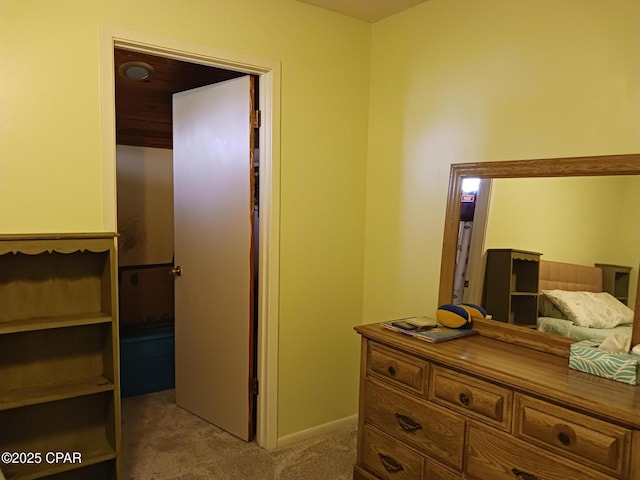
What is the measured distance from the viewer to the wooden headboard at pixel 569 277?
1908 millimetres

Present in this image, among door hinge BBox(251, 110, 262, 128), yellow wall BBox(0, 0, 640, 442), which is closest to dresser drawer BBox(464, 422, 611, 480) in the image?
yellow wall BBox(0, 0, 640, 442)

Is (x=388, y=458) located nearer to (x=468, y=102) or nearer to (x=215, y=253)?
(x=215, y=253)

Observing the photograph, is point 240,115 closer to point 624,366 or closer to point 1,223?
point 1,223

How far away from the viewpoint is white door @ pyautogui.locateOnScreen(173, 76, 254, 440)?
8.90 feet

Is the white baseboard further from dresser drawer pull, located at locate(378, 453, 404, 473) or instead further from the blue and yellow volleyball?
the blue and yellow volleyball

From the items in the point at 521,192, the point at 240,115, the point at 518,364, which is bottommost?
the point at 518,364

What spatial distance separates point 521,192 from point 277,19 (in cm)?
152

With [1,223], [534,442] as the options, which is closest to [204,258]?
[1,223]

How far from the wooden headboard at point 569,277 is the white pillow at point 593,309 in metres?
0.02

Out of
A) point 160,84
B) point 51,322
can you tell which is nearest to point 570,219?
point 51,322

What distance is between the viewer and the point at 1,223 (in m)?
1.89

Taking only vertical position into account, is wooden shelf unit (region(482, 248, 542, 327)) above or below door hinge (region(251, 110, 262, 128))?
below

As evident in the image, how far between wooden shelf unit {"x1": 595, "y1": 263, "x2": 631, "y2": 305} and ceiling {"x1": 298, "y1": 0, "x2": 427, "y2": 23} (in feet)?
5.38

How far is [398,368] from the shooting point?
6.90 feet
